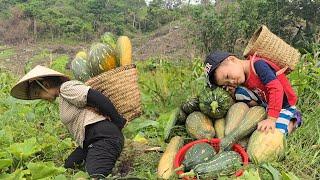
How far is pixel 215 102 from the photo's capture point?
4.16 meters

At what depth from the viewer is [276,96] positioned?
3.86m

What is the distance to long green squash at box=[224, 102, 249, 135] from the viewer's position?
4.04 meters

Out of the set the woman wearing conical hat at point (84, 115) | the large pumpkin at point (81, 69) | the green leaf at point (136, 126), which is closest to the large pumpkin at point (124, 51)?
the large pumpkin at point (81, 69)

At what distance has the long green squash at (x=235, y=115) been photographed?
159 inches

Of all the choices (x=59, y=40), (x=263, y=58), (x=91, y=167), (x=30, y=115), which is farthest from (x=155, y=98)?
(x=59, y=40)

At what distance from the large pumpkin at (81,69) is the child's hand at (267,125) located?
152 cm

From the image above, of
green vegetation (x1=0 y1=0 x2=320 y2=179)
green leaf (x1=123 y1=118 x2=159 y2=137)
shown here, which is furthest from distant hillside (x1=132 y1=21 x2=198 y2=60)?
green leaf (x1=123 y1=118 x2=159 y2=137)

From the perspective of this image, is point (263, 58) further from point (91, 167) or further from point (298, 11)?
point (298, 11)

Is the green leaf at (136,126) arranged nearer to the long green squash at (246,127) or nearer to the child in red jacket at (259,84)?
the child in red jacket at (259,84)

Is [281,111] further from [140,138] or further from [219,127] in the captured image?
[140,138]

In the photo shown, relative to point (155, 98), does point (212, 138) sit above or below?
above

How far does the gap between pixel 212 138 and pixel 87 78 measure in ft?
3.91

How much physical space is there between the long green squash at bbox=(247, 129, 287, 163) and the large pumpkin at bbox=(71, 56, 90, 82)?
1510 millimetres

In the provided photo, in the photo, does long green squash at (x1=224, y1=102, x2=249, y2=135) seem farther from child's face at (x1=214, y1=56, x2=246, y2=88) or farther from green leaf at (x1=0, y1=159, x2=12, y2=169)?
green leaf at (x1=0, y1=159, x2=12, y2=169)
